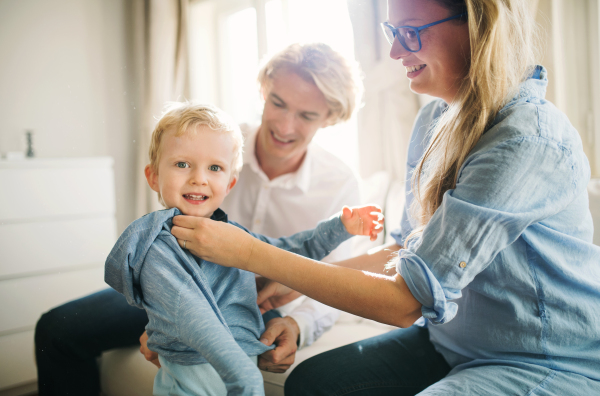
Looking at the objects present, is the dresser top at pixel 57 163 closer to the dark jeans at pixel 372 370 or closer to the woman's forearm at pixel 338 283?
the woman's forearm at pixel 338 283

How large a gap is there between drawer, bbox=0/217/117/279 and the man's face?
1.52 ft

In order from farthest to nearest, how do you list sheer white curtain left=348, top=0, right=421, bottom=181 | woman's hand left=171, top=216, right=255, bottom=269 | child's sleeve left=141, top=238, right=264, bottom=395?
sheer white curtain left=348, top=0, right=421, bottom=181 → woman's hand left=171, top=216, right=255, bottom=269 → child's sleeve left=141, top=238, right=264, bottom=395

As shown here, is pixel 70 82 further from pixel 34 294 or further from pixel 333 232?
pixel 333 232

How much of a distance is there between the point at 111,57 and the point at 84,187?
0.26 m

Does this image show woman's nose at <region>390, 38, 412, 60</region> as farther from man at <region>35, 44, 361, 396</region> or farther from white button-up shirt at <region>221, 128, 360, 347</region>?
white button-up shirt at <region>221, 128, 360, 347</region>

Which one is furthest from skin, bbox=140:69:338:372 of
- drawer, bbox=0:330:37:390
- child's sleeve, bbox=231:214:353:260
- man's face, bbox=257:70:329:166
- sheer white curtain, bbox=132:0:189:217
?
drawer, bbox=0:330:37:390

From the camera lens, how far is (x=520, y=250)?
60 cm

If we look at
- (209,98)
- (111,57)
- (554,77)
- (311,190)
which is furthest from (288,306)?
(554,77)

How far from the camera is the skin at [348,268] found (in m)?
0.59

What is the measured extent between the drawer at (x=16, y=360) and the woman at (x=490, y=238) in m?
0.41

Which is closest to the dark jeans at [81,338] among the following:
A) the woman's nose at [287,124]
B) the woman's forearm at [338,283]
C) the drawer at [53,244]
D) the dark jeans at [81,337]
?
the dark jeans at [81,337]

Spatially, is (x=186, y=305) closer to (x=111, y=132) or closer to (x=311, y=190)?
(x=111, y=132)

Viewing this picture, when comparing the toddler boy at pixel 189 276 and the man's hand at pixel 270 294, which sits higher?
the toddler boy at pixel 189 276

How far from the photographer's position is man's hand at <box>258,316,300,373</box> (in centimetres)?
75
